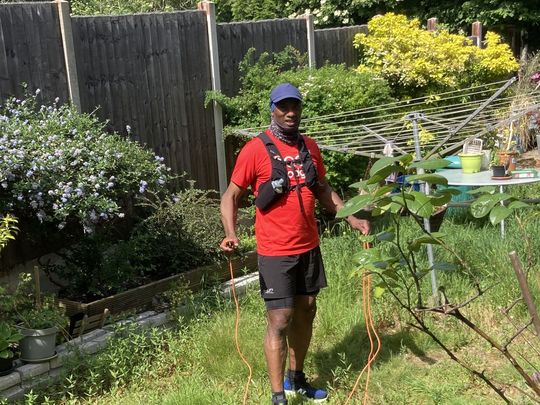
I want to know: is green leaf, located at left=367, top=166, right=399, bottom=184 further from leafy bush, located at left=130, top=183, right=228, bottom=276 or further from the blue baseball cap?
leafy bush, located at left=130, top=183, right=228, bottom=276

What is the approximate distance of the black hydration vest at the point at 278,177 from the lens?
3.49m

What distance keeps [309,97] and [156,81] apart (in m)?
1.58

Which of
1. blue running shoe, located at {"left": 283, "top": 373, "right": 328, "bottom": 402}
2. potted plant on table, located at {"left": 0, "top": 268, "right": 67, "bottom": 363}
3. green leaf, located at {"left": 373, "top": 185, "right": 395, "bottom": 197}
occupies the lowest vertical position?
blue running shoe, located at {"left": 283, "top": 373, "right": 328, "bottom": 402}

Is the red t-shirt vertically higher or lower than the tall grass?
higher

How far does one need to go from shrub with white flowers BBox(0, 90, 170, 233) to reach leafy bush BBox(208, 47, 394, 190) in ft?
6.28

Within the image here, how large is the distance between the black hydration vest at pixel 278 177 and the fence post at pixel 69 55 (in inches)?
84.7

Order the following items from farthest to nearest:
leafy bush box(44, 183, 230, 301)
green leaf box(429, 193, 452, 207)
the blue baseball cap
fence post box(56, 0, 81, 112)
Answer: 1. fence post box(56, 0, 81, 112)
2. leafy bush box(44, 183, 230, 301)
3. the blue baseball cap
4. green leaf box(429, 193, 452, 207)

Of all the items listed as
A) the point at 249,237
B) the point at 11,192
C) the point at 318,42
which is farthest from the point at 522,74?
the point at 11,192

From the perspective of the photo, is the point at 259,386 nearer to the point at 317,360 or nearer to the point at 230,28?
the point at 317,360

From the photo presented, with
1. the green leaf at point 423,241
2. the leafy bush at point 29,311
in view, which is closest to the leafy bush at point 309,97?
the leafy bush at point 29,311

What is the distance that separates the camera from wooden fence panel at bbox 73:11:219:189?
538 cm

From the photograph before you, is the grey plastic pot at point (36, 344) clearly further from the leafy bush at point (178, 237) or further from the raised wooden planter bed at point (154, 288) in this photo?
the leafy bush at point (178, 237)

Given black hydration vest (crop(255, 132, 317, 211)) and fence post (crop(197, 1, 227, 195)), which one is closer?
black hydration vest (crop(255, 132, 317, 211))

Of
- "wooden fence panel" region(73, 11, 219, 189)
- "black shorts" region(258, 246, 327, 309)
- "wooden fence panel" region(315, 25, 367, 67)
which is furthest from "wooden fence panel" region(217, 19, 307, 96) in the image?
"black shorts" region(258, 246, 327, 309)
